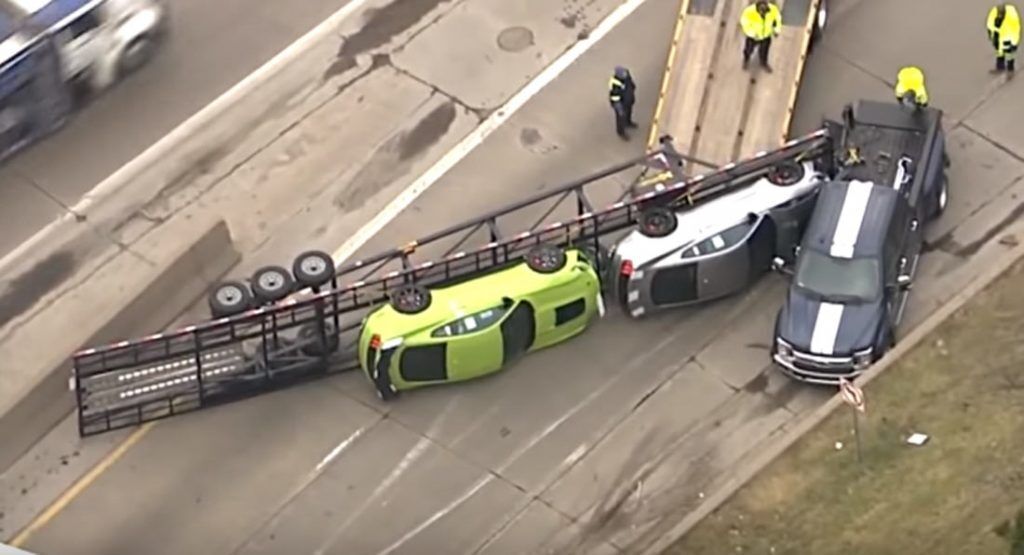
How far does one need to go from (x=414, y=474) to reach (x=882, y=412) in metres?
5.57

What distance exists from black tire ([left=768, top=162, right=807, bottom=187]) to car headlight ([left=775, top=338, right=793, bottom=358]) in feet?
7.22

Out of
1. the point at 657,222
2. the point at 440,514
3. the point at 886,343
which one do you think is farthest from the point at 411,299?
the point at 886,343

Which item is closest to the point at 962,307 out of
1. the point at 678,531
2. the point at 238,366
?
the point at 678,531

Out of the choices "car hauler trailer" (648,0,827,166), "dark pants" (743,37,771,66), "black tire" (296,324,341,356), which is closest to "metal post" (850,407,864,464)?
"car hauler trailer" (648,0,827,166)

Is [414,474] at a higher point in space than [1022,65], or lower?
lower

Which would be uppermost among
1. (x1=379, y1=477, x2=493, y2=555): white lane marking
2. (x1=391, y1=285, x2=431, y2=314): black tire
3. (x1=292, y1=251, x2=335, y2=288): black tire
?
(x1=391, y1=285, x2=431, y2=314): black tire

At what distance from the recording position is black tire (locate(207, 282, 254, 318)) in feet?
94.9

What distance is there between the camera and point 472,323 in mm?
28578

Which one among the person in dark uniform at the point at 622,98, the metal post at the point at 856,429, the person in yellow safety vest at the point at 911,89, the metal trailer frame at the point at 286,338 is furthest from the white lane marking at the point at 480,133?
the metal post at the point at 856,429

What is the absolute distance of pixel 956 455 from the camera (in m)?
27.6

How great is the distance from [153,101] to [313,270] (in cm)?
516

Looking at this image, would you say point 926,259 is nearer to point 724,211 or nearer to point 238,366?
point 724,211

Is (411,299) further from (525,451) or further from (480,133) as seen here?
(480,133)

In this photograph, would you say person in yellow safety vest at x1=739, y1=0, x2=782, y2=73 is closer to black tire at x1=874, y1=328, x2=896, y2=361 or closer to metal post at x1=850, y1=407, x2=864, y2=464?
black tire at x1=874, y1=328, x2=896, y2=361
